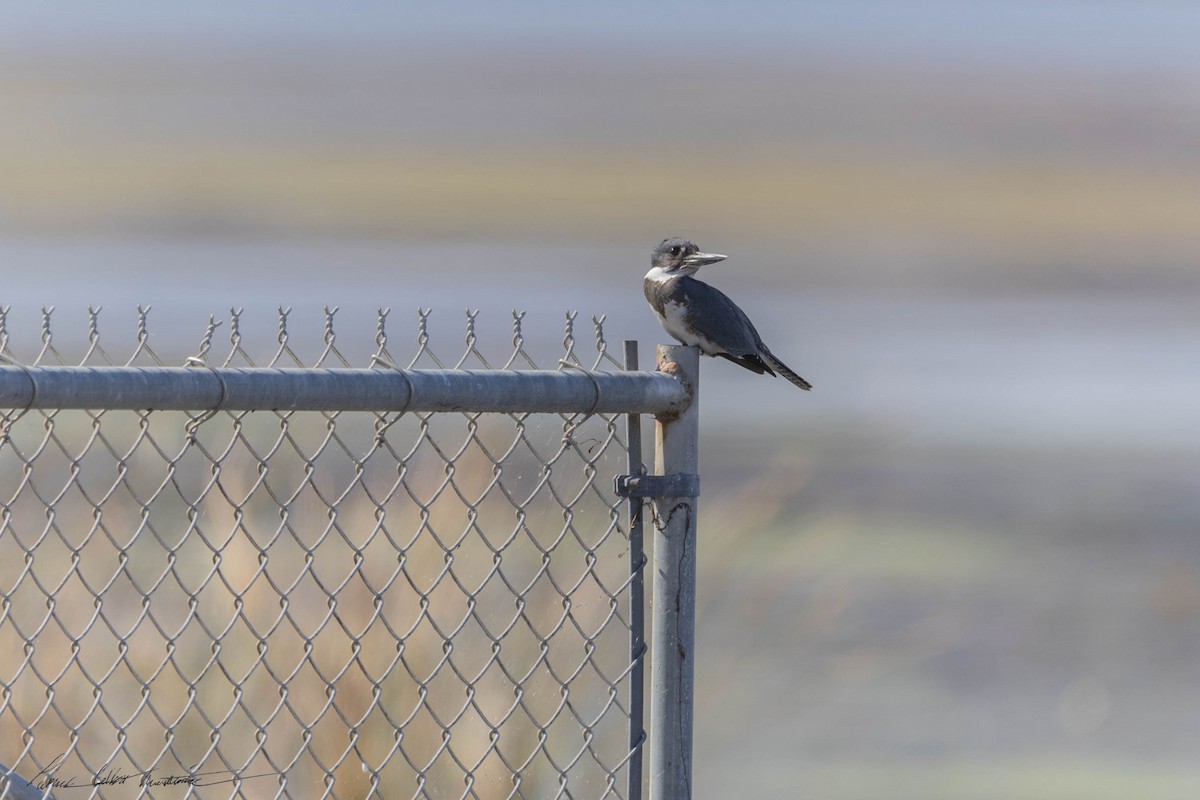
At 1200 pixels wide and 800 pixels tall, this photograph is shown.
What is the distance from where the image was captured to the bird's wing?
13.7 feet

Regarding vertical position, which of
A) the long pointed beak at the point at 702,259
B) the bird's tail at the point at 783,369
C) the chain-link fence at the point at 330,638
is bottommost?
the chain-link fence at the point at 330,638

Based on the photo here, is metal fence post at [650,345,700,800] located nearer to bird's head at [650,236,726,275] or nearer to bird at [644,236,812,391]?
bird at [644,236,812,391]

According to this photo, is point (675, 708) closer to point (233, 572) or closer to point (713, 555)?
point (233, 572)

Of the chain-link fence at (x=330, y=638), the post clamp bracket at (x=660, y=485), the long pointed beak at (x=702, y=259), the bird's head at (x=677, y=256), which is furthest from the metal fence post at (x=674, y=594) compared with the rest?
the bird's head at (x=677, y=256)

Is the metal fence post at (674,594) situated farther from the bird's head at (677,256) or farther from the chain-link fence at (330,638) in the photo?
the bird's head at (677,256)

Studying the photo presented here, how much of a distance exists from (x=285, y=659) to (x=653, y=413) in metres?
2.03

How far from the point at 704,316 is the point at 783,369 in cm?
28

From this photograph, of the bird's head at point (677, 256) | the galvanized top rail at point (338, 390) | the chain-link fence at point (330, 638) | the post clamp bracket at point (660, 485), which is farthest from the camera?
the bird's head at point (677, 256)

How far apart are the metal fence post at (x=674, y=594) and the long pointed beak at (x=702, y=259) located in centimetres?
180

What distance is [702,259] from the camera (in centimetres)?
425

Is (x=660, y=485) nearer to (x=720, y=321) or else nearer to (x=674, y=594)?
(x=674, y=594)

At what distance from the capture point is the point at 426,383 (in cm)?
201

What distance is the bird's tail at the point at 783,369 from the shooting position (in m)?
4.20

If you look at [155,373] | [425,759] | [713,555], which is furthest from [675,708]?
[713,555]
